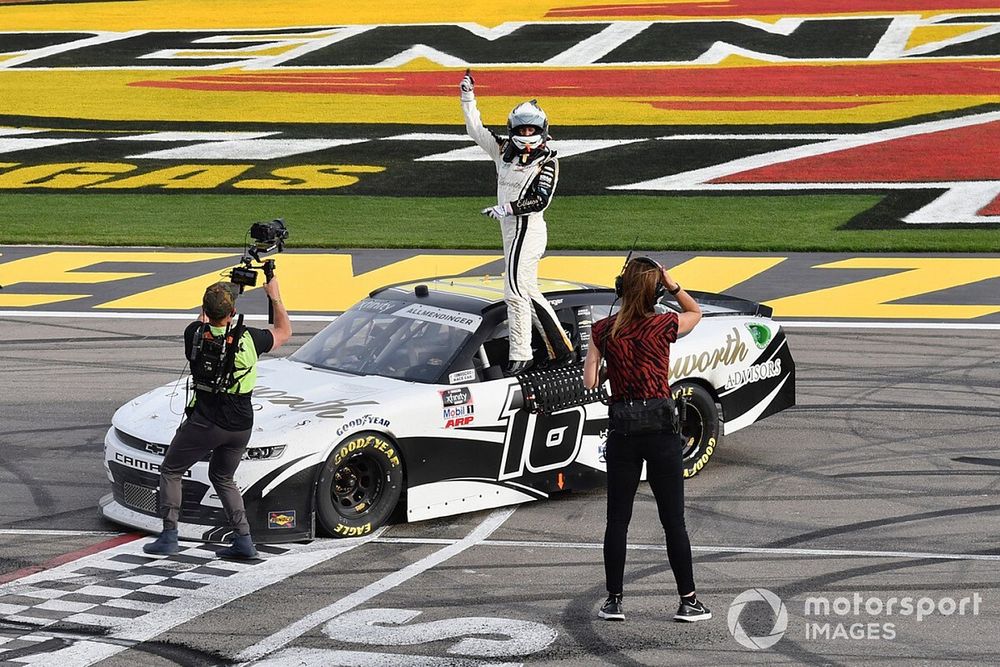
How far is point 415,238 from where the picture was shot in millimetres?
20953

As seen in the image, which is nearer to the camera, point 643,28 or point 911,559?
point 911,559

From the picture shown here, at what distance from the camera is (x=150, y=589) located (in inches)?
297

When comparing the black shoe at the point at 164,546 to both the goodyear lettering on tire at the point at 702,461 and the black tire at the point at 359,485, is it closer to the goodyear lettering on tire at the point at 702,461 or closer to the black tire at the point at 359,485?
the black tire at the point at 359,485

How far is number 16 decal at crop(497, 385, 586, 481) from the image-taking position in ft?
30.2

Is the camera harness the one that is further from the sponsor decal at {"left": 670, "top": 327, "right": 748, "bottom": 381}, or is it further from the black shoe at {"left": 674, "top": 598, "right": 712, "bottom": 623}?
the sponsor decal at {"left": 670, "top": 327, "right": 748, "bottom": 381}

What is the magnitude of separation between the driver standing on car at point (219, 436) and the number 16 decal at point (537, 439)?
1852 millimetres

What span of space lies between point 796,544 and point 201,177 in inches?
766

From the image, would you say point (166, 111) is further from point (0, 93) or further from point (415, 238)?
point (415, 238)

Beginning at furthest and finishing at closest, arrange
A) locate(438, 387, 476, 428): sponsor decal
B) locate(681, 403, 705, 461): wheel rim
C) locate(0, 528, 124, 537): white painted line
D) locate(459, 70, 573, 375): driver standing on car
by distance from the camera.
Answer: locate(681, 403, 705, 461): wheel rim < locate(459, 70, 573, 375): driver standing on car < locate(438, 387, 476, 428): sponsor decal < locate(0, 528, 124, 537): white painted line

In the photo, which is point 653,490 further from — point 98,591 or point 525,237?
point 525,237

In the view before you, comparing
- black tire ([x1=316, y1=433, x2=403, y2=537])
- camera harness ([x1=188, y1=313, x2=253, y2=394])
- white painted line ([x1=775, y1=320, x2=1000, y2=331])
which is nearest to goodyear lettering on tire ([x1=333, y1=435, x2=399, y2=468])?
black tire ([x1=316, y1=433, x2=403, y2=537])

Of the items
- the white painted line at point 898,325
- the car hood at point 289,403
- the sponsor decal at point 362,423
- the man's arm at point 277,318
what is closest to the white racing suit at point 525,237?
the car hood at point 289,403

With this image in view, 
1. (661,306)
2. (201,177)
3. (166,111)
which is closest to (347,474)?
(661,306)
